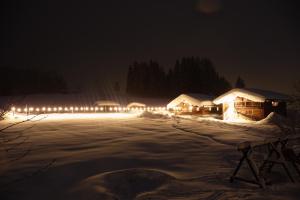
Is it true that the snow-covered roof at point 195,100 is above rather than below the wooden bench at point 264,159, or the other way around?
above

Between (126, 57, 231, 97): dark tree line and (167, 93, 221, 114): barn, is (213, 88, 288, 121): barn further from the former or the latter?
(126, 57, 231, 97): dark tree line

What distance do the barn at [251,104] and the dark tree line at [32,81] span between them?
309 ft

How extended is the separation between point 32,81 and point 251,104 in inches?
→ 4273

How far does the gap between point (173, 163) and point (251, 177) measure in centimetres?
312

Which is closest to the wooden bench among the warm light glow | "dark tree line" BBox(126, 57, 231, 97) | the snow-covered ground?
the snow-covered ground

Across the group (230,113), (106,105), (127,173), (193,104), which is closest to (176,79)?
(106,105)

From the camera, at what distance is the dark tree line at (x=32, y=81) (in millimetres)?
112156

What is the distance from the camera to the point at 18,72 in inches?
5059

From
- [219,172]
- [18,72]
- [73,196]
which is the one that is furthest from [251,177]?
[18,72]

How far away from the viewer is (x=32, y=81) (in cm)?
11944

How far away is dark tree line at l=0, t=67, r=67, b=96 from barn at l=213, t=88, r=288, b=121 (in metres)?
94.2

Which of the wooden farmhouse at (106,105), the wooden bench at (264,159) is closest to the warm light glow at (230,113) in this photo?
the wooden bench at (264,159)

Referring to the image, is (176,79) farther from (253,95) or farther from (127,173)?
(127,173)

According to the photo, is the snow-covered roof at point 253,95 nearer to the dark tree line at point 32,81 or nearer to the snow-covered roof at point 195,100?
the snow-covered roof at point 195,100
